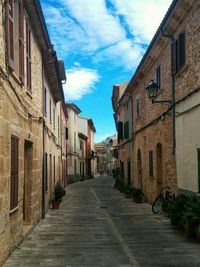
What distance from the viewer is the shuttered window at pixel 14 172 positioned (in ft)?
26.7

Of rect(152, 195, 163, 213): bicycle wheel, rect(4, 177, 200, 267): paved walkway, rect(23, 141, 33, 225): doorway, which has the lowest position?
rect(4, 177, 200, 267): paved walkway

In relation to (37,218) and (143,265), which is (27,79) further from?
(143,265)

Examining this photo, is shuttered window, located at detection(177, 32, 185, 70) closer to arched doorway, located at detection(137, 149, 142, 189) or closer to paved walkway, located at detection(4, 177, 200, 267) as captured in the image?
paved walkway, located at detection(4, 177, 200, 267)

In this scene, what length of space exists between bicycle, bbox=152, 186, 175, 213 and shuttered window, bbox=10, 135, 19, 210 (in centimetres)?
680

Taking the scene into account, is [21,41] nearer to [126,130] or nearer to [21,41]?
[21,41]

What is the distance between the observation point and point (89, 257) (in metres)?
8.02

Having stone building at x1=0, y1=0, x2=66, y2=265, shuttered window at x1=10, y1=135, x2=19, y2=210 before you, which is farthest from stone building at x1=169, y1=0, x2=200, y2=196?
shuttered window at x1=10, y1=135, x2=19, y2=210

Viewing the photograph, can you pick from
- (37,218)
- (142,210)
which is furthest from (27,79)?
(142,210)

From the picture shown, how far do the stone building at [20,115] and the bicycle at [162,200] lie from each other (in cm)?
386

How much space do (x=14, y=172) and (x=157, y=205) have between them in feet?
28.6

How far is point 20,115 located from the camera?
9062mm

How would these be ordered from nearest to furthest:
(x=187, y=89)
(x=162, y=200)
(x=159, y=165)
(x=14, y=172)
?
(x=14, y=172) < (x=187, y=89) < (x=162, y=200) < (x=159, y=165)

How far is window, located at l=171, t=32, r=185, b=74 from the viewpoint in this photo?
1292 cm

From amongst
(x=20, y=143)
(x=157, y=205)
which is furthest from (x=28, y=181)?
(x=157, y=205)
